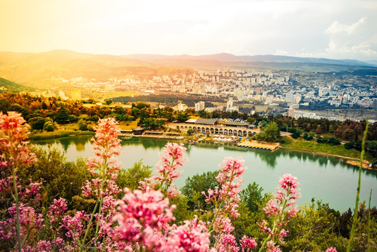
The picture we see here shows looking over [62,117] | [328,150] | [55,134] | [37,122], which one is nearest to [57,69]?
[62,117]

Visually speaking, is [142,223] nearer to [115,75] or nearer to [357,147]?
[357,147]

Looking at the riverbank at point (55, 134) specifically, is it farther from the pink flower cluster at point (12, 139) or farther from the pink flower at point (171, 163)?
the pink flower at point (171, 163)

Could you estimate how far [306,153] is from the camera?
63.2 ft

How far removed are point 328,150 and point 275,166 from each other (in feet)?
20.4

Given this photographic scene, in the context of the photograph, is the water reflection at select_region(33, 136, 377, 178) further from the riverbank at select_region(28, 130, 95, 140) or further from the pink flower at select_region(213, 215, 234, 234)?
the pink flower at select_region(213, 215, 234, 234)

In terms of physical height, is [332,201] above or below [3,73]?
below

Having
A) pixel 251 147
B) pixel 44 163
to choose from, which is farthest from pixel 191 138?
pixel 44 163

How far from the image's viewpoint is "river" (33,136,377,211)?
11.9 meters

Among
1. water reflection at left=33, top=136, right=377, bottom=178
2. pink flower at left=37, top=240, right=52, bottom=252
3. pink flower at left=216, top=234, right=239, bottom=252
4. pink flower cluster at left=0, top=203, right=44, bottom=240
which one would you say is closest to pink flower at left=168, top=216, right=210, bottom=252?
pink flower cluster at left=0, top=203, right=44, bottom=240

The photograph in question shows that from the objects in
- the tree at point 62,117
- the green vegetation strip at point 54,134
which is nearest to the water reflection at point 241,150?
the green vegetation strip at point 54,134

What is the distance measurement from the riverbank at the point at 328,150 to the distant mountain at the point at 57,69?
184ft

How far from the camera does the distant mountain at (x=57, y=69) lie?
58.9 m

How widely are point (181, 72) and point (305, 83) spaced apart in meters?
35.1

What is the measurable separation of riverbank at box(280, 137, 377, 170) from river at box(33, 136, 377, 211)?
72cm
